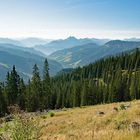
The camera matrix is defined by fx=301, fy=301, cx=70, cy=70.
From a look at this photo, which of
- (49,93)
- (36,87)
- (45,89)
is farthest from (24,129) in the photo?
(49,93)

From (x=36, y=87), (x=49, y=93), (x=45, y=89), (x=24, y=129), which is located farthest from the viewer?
(x=49, y=93)

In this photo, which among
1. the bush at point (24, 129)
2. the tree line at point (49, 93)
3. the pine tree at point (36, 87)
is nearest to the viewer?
the bush at point (24, 129)

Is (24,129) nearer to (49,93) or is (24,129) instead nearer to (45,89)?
(45,89)

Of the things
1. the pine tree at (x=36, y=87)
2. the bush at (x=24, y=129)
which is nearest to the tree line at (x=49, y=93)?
the pine tree at (x=36, y=87)

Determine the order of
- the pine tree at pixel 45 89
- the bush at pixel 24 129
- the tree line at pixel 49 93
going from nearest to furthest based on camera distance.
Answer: the bush at pixel 24 129
the tree line at pixel 49 93
the pine tree at pixel 45 89

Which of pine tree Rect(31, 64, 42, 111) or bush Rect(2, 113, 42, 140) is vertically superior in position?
bush Rect(2, 113, 42, 140)

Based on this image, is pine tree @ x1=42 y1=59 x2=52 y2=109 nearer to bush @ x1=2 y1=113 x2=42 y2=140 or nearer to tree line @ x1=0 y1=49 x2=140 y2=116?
tree line @ x1=0 y1=49 x2=140 y2=116

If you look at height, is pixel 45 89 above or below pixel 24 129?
below

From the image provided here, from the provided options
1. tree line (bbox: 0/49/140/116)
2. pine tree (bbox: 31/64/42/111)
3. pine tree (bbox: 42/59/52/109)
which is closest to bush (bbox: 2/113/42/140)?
tree line (bbox: 0/49/140/116)

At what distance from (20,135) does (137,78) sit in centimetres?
11881

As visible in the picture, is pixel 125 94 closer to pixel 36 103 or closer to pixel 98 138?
pixel 36 103

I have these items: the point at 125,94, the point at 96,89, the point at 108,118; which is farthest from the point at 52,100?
the point at 108,118

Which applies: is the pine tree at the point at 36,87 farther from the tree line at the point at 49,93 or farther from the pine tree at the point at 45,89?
the pine tree at the point at 45,89

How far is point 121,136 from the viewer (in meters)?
8.76
